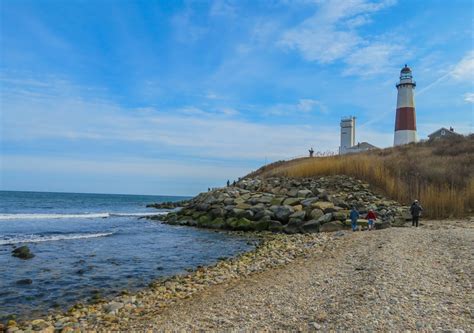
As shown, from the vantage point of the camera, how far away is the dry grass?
15867 millimetres

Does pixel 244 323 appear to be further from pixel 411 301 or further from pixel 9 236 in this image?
pixel 9 236

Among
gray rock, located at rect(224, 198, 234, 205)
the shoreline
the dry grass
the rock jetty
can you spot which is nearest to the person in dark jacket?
the rock jetty

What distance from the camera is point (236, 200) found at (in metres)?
20.7

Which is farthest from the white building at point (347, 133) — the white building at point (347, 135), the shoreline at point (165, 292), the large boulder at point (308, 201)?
the shoreline at point (165, 292)

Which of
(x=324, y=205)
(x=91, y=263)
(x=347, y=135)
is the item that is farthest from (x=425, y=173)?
(x=347, y=135)

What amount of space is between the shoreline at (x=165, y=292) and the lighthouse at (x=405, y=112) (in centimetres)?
2742

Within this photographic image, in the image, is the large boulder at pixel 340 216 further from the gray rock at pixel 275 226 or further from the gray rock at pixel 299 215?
the gray rock at pixel 275 226

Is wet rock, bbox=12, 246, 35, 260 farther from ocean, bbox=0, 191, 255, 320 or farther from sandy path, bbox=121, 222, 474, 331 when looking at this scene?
sandy path, bbox=121, 222, 474, 331

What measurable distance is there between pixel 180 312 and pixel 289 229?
34.7 ft

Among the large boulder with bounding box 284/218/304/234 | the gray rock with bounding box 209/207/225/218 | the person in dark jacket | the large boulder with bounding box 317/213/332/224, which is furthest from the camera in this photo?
the gray rock with bounding box 209/207/225/218

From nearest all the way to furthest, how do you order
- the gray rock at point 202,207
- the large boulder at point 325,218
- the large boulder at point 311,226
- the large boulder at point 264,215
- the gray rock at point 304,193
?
the large boulder at point 311,226, the large boulder at point 325,218, the large boulder at point 264,215, the gray rock at point 304,193, the gray rock at point 202,207

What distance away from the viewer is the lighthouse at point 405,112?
116 ft

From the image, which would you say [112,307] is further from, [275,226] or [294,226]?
[275,226]

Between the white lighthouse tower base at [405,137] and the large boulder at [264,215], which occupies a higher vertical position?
the white lighthouse tower base at [405,137]
